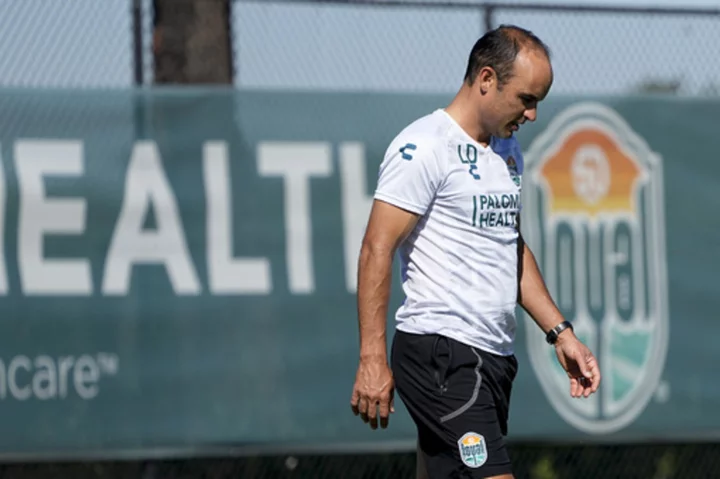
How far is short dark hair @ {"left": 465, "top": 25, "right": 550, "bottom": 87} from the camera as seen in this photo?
427 cm

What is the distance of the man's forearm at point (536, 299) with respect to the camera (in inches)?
181

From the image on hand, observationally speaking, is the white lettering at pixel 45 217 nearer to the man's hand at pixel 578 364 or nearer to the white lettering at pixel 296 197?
the white lettering at pixel 296 197

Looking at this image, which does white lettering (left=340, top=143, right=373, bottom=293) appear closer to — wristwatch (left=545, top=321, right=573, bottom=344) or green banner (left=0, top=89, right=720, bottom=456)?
green banner (left=0, top=89, right=720, bottom=456)

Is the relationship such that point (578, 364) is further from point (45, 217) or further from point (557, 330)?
point (45, 217)

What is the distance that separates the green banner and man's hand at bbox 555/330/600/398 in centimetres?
273

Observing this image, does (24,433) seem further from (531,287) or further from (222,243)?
(531,287)

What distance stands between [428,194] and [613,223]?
3609 millimetres

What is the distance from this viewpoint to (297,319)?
715 centimetres

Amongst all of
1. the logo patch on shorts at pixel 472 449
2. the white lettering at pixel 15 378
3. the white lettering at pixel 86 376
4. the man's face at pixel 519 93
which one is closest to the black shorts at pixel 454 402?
the logo patch on shorts at pixel 472 449

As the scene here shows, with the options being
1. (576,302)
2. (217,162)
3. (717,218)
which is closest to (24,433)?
(217,162)

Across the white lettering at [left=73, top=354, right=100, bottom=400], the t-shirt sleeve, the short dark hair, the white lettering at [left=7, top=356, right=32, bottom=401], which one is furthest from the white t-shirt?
the white lettering at [left=7, top=356, right=32, bottom=401]

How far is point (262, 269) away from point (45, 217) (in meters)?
1.17

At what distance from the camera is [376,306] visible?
13.4ft

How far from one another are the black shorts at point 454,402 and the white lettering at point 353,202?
2.80 meters
